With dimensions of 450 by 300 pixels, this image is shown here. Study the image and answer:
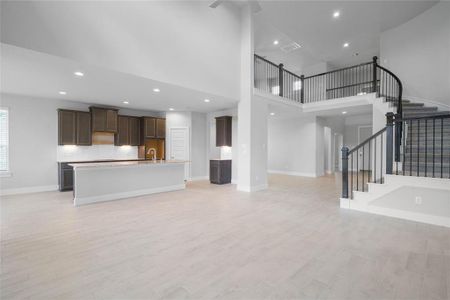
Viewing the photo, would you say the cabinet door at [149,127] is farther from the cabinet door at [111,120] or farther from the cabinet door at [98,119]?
the cabinet door at [98,119]

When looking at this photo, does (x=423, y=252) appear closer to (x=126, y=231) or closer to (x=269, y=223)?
(x=269, y=223)

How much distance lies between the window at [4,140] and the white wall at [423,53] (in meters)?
11.9

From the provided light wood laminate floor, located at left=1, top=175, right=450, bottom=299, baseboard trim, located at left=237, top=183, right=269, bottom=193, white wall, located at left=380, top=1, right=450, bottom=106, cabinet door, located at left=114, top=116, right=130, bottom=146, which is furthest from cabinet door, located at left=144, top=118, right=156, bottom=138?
white wall, located at left=380, top=1, right=450, bottom=106

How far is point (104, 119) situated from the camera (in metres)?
7.46

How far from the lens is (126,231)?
11.0 ft

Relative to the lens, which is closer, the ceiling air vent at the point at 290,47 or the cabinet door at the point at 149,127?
the cabinet door at the point at 149,127

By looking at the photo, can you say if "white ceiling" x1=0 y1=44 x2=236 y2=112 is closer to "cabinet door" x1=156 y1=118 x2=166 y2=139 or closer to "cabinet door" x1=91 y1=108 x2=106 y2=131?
"cabinet door" x1=91 y1=108 x2=106 y2=131

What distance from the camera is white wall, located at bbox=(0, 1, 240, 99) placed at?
333 centimetres

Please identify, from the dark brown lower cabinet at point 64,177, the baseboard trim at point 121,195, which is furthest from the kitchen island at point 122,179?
the dark brown lower cabinet at point 64,177

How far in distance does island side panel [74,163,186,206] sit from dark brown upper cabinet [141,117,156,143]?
237cm

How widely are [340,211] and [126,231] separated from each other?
391 cm

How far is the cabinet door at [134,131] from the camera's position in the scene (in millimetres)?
8284

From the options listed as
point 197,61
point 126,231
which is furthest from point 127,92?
point 126,231

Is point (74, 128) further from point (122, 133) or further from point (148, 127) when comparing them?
point (148, 127)
